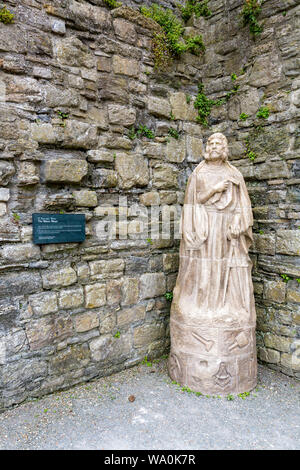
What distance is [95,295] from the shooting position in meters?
3.37

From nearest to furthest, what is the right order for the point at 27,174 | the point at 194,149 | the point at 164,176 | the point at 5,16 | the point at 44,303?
the point at 5,16
the point at 27,174
the point at 44,303
the point at 164,176
the point at 194,149

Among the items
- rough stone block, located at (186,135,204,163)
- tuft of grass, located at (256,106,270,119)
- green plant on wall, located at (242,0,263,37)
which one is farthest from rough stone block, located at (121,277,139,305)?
green plant on wall, located at (242,0,263,37)

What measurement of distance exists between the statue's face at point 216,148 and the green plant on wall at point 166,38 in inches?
51.7

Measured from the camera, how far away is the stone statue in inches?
122

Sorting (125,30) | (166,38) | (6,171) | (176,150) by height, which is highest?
(166,38)

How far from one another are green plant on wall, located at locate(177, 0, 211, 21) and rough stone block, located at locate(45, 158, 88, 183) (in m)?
2.61

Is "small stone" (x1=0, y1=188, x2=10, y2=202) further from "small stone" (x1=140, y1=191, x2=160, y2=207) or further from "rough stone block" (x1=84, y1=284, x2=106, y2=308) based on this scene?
"small stone" (x1=140, y1=191, x2=160, y2=207)

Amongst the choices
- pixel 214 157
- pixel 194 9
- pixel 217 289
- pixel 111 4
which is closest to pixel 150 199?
pixel 214 157

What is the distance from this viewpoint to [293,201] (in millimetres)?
3471

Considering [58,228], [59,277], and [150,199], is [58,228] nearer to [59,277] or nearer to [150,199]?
[59,277]

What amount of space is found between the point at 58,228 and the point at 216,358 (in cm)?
189

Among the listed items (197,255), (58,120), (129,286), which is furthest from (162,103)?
(129,286)

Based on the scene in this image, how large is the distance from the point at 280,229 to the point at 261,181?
600 millimetres

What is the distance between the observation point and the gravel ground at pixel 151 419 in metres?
2.53
